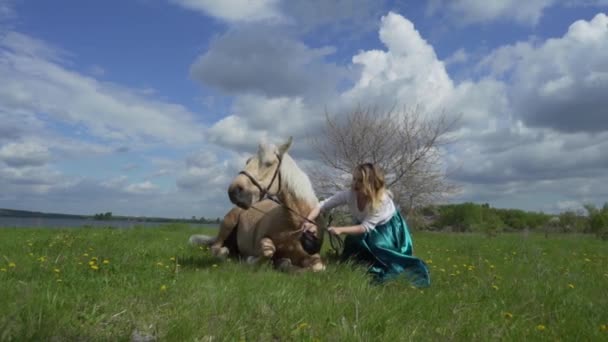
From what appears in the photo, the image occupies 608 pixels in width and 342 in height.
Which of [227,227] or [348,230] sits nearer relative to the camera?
[348,230]

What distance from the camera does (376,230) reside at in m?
5.99

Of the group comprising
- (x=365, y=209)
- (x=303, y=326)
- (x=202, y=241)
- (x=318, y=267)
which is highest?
(x=365, y=209)

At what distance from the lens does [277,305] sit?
3.72m

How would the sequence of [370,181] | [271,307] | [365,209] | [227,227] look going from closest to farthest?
[271,307]
[370,181]
[365,209]
[227,227]

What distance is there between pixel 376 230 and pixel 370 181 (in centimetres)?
69

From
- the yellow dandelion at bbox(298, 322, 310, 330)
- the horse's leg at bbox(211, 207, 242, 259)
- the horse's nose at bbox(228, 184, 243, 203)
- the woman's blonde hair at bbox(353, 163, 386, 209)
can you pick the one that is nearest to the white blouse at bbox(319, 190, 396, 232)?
the woman's blonde hair at bbox(353, 163, 386, 209)

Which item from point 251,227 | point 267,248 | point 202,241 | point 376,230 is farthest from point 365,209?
point 202,241

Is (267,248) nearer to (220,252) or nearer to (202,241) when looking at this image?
(220,252)

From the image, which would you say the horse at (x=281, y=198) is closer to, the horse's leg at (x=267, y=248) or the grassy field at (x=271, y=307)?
the horse's leg at (x=267, y=248)

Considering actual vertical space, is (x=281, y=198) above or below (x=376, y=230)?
above

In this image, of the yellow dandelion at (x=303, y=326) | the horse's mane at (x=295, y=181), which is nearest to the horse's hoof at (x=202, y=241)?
the horse's mane at (x=295, y=181)

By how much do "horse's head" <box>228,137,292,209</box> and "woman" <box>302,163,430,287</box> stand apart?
64cm

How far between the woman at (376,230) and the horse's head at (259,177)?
2.10 ft

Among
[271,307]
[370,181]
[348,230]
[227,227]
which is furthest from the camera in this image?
[227,227]
